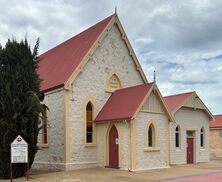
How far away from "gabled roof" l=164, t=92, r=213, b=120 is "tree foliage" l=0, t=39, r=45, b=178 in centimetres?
1276

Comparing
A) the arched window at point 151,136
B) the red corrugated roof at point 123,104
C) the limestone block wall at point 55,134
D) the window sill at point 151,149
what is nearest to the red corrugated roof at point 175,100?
the arched window at point 151,136

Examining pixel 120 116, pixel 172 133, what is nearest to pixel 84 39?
pixel 120 116

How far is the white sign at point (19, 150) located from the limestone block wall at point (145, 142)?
7.71 metres

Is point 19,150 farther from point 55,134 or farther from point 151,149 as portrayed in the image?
point 151,149

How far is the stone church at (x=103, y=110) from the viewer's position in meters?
24.3

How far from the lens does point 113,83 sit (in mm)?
28250

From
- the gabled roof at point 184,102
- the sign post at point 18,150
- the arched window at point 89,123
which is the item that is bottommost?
the sign post at point 18,150

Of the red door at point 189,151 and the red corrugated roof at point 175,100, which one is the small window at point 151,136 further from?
the red door at point 189,151

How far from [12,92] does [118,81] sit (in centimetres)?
977

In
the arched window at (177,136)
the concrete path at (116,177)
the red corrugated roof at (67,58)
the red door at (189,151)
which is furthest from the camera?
the red door at (189,151)

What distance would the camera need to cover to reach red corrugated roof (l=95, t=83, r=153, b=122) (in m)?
23.9

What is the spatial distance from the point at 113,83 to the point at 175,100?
652 centimetres

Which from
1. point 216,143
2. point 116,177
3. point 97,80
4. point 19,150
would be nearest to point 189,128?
point 97,80

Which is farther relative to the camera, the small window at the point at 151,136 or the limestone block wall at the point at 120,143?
the small window at the point at 151,136
